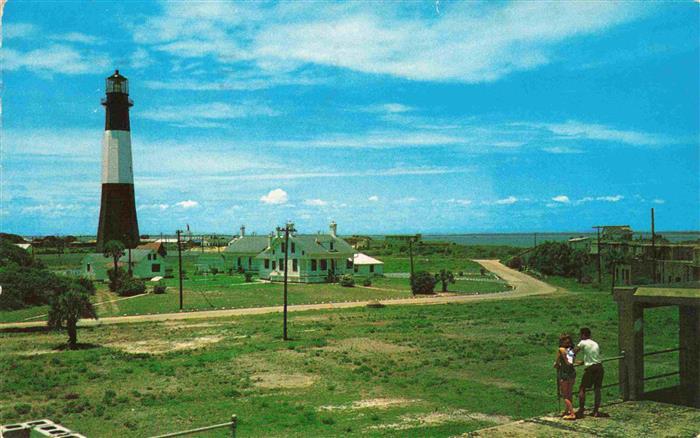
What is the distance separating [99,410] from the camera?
58.4ft

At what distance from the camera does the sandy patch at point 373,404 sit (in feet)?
58.4

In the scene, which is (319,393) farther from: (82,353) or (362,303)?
(362,303)

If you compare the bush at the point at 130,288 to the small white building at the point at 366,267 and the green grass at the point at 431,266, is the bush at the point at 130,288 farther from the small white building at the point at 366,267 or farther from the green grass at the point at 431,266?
the green grass at the point at 431,266

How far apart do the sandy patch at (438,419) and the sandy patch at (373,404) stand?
1438 mm

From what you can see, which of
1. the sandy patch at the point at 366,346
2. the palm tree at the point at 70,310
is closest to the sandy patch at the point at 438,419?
the sandy patch at the point at 366,346

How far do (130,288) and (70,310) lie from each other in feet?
83.3

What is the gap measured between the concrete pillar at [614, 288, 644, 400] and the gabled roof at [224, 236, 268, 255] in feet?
217

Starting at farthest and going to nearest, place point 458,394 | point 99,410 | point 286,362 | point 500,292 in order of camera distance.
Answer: point 500,292
point 286,362
point 458,394
point 99,410

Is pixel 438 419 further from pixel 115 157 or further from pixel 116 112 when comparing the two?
pixel 116 112

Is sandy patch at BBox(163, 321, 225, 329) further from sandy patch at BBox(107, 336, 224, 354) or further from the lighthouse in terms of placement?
the lighthouse

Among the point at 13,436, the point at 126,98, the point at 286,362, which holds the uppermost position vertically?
the point at 126,98

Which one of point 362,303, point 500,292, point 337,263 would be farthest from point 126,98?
point 500,292

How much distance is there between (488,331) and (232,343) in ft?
45.1

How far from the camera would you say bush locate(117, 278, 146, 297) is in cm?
5484
